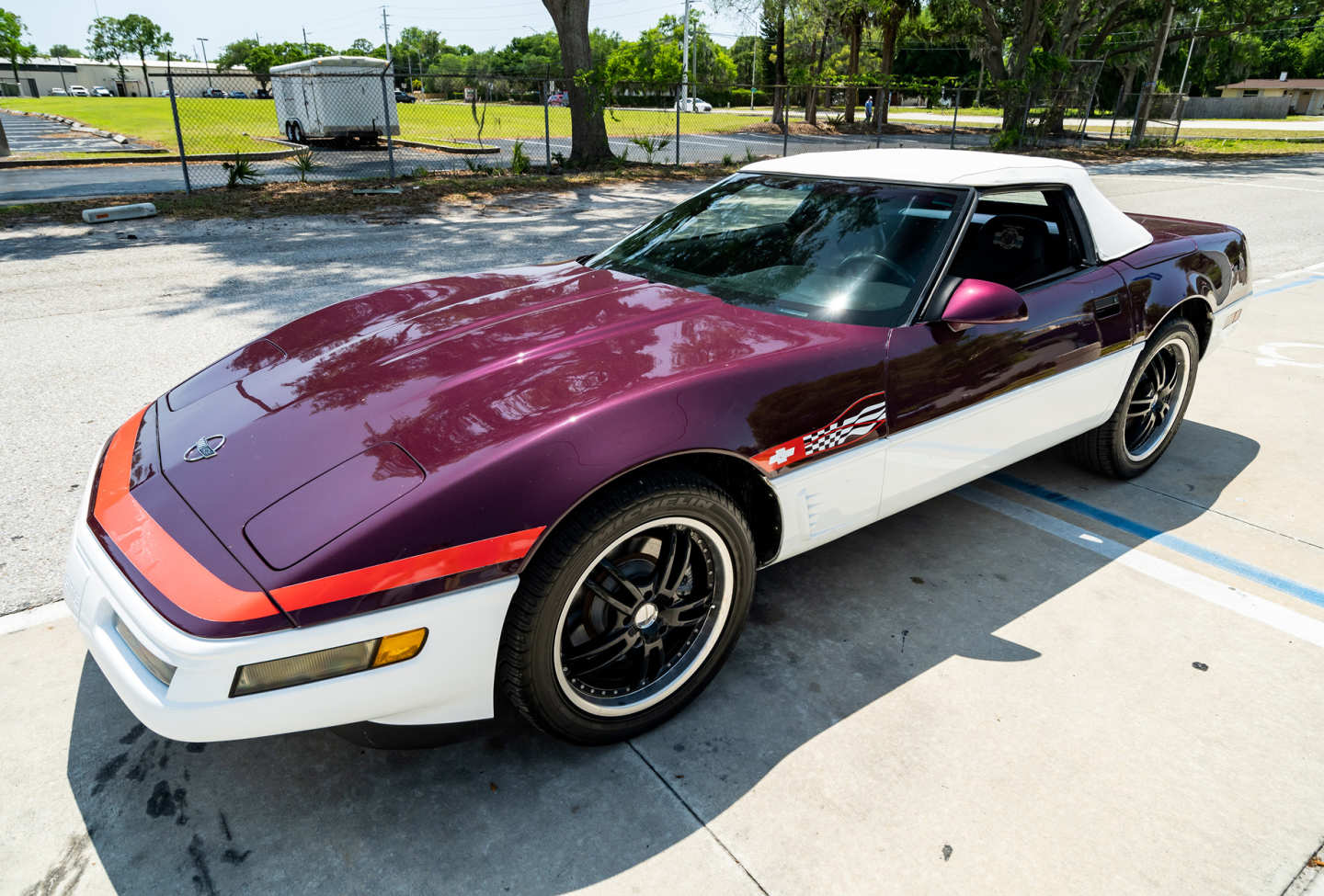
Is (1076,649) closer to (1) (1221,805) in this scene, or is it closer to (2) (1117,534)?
(1) (1221,805)

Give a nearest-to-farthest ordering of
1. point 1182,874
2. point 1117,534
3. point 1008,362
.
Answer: point 1182,874 < point 1008,362 < point 1117,534

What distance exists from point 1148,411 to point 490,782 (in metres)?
3.35

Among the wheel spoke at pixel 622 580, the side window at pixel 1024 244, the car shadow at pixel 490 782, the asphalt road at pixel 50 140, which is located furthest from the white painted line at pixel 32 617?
the asphalt road at pixel 50 140

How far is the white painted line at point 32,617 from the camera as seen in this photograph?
2639mm

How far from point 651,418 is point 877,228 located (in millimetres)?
1369

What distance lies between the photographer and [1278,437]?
439 cm

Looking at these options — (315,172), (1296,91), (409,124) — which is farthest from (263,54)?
(1296,91)

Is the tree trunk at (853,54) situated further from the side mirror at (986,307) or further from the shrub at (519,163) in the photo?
the side mirror at (986,307)

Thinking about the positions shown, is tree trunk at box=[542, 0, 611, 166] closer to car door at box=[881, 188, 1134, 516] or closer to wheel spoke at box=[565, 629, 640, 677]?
car door at box=[881, 188, 1134, 516]

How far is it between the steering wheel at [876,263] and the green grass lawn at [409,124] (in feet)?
50.5

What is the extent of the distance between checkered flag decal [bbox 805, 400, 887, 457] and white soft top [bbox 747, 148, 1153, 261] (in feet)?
3.29

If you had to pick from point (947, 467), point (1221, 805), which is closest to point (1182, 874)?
point (1221, 805)

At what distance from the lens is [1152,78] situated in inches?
934

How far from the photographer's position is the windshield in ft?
8.95
